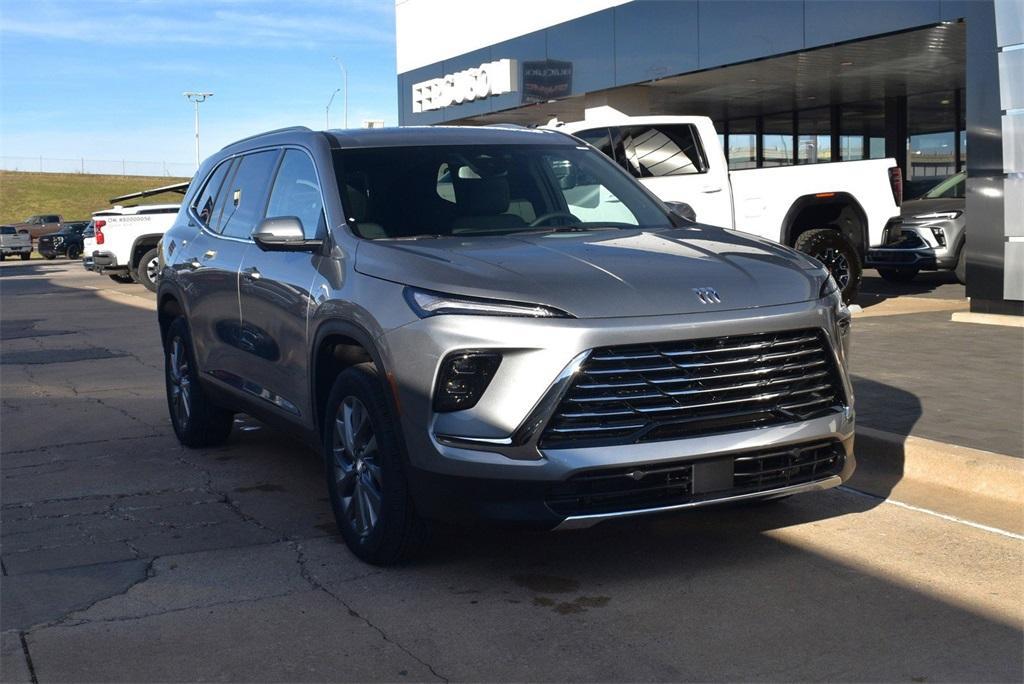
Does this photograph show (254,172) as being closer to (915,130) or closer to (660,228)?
(660,228)

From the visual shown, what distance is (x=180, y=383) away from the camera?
809 centimetres

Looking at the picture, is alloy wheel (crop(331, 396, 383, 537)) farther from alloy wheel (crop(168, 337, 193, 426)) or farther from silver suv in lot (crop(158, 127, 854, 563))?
alloy wheel (crop(168, 337, 193, 426))

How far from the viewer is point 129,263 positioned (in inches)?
1048

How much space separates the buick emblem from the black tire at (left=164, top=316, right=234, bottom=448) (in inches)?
152

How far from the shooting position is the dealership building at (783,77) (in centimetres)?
1248


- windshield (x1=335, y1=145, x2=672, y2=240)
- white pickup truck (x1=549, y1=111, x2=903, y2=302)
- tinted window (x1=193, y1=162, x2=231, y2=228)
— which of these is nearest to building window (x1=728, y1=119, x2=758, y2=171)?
white pickup truck (x1=549, y1=111, x2=903, y2=302)

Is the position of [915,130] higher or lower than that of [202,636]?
higher

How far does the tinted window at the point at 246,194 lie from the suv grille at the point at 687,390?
9.59 ft

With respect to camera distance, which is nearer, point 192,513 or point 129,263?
point 192,513

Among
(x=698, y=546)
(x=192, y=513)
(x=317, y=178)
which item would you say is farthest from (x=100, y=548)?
(x=698, y=546)

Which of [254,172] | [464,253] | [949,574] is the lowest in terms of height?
[949,574]

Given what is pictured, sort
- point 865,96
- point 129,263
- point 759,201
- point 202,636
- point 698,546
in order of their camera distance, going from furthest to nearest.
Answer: point 865,96
point 129,263
point 759,201
point 698,546
point 202,636

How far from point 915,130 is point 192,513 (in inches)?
1019

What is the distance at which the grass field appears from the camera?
102938 mm
